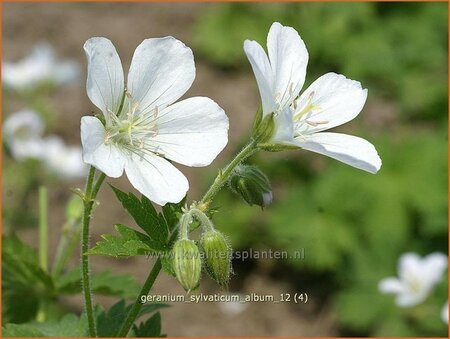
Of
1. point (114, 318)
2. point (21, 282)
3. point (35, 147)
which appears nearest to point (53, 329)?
point (114, 318)

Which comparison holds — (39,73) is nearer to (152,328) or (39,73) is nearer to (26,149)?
(26,149)

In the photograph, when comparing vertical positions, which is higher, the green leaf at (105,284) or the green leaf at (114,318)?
the green leaf at (114,318)

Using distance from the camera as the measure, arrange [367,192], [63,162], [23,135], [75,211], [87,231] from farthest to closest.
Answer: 1. [367,192]
2. [63,162]
3. [23,135]
4. [75,211]
5. [87,231]

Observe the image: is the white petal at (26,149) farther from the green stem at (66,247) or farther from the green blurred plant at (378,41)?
the green blurred plant at (378,41)

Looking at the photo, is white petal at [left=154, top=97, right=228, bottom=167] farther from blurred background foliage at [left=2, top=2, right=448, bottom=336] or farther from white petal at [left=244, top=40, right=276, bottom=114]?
blurred background foliage at [left=2, top=2, right=448, bottom=336]

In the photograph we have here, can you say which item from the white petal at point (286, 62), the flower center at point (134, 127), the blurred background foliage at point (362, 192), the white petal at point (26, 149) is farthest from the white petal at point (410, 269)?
the flower center at point (134, 127)

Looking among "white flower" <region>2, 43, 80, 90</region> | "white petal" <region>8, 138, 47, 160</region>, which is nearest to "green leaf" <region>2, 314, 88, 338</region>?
"white petal" <region>8, 138, 47, 160</region>
